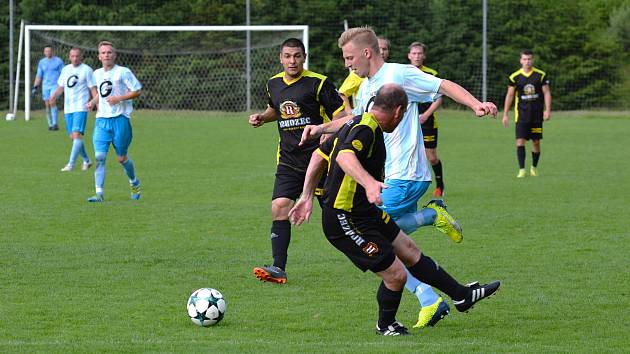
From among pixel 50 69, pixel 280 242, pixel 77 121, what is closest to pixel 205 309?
pixel 280 242

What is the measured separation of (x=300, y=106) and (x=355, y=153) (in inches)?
107

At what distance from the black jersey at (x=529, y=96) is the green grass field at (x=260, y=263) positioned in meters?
1.03

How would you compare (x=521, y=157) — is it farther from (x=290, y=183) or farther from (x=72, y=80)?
(x=290, y=183)

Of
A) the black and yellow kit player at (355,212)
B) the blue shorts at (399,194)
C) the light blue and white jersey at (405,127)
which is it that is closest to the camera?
the black and yellow kit player at (355,212)

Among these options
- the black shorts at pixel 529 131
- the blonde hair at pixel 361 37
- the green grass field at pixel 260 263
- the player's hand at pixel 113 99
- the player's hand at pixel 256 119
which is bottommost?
the green grass field at pixel 260 263

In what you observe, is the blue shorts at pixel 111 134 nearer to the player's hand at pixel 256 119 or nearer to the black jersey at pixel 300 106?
the black jersey at pixel 300 106

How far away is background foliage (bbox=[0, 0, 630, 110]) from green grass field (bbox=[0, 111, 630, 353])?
1677cm

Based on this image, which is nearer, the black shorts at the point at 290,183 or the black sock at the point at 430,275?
the black sock at the point at 430,275

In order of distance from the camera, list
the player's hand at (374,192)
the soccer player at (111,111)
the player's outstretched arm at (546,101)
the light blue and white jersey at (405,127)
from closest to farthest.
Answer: the player's hand at (374,192) < the light blue and white jersey at (405,127) < the soccer player at (111,111) < the player's outstretched arm at (546,101)

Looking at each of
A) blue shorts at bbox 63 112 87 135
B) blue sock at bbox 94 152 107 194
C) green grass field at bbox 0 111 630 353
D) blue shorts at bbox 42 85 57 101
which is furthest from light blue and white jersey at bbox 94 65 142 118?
blue shorts at bbox 42 85 57 101

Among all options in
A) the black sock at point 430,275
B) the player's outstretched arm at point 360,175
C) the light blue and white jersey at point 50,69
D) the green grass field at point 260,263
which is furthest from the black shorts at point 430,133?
the light blue and white jersey at point 50,69

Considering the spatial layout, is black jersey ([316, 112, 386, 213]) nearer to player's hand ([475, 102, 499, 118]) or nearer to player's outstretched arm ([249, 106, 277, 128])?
player's hand ([475, 102, 499, 118])

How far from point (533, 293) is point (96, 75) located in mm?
7376

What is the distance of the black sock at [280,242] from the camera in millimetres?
8406
